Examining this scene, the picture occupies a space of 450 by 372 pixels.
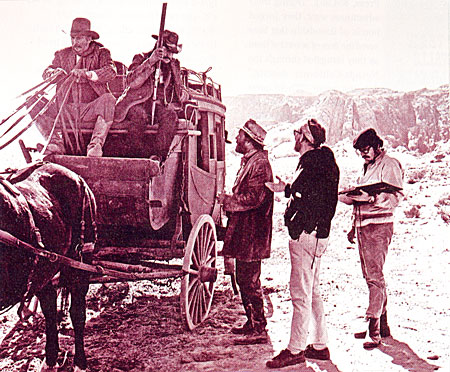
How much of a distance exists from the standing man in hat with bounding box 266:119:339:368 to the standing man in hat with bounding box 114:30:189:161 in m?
1.63

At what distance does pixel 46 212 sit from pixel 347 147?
3242 centimetres

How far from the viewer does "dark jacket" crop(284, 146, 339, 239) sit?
4.07 meters

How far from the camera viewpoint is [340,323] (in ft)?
18.1

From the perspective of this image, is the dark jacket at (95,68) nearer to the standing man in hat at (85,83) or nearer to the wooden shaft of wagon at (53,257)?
the standing man in hat at (85,83)

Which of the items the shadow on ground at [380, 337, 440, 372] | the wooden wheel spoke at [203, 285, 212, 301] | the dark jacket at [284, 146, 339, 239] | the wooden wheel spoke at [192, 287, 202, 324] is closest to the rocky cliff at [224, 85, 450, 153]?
the wooden wheel spoke at [203, 285, 212, 301]

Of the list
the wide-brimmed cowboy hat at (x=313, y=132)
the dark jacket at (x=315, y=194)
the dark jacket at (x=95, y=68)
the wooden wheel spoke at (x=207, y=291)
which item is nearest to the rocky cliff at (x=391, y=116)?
the wooden wheel spoke at (x=207, y=291)

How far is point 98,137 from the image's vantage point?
4992mm

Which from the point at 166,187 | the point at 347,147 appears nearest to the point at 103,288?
the point at 166,187

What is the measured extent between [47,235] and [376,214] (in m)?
3.25

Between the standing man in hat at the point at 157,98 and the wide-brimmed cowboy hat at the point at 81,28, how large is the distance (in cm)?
72

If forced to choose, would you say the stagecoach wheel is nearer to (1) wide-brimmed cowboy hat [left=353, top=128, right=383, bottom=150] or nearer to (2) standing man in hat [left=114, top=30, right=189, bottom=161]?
(2) standing man in hat [left=114, top=30, right=189, bottom=161]

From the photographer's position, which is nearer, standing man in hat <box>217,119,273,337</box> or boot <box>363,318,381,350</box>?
boot <box>363,318,381,350</box>

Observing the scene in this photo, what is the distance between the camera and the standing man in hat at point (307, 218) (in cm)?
407

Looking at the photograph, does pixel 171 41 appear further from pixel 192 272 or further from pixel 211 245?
pixel 192 272
